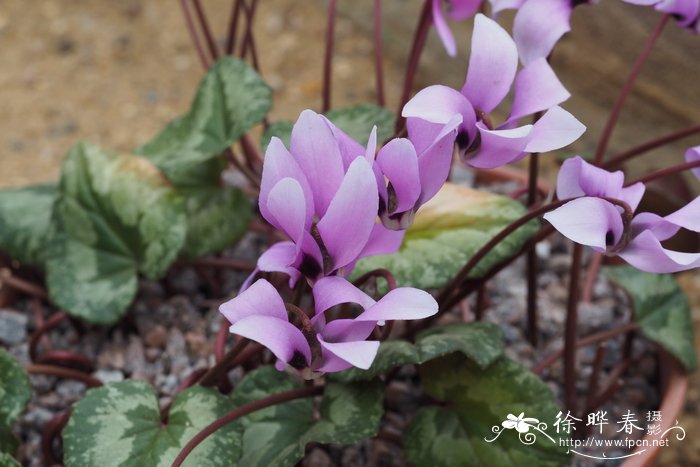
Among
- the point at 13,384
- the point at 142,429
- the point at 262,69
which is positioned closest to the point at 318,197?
the point at 142,429

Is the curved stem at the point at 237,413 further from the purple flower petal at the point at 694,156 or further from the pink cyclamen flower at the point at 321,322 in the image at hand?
the purple flower petal at the point at 694,156

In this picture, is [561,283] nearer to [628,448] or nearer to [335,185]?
[628,448]

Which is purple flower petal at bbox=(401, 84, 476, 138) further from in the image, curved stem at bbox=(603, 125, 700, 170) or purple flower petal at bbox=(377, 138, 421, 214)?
curved stem at bbox=(603, 125, 700, 170)

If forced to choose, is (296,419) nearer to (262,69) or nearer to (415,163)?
(415,163)

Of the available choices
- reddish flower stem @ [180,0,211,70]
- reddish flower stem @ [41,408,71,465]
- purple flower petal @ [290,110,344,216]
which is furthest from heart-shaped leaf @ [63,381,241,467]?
reddish flower stem @ [180,0,211,70]

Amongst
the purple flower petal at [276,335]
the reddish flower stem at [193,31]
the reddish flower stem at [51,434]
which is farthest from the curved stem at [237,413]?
the reddish flower stem at [193,31]

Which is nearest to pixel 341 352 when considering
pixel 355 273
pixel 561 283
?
pixel 355 273
